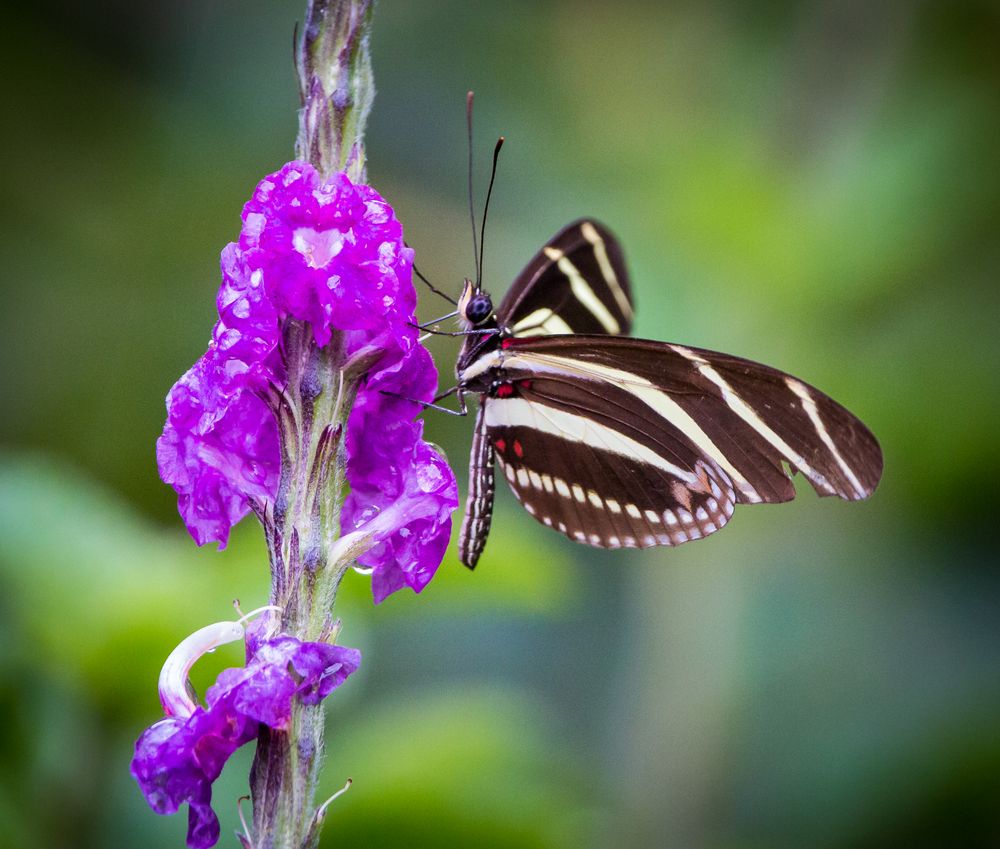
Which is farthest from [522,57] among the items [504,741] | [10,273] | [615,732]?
[504,741]

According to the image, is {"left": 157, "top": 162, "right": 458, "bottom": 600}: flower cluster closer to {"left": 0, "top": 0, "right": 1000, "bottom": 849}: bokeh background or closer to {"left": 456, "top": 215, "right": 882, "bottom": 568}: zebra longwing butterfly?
{"left": 456, "top": 215, "right": 882, "bottom": 568}: zebra longwing butterfly

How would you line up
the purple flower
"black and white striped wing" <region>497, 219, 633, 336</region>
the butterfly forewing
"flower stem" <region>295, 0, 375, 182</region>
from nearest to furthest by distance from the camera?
the purple flower < "flower stem" <region>295, 0, 375, 182</region> < the butterfly forewing < "black and white striped wing" <region>497, 219, 633, 336</region>

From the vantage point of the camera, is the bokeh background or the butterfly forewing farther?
the bokeh background

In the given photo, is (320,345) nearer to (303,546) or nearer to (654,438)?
(303,546)

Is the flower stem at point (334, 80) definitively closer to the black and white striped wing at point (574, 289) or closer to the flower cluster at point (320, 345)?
the flower cluster at point (320, 345)

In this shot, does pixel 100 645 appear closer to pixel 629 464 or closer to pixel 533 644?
pixel 629 464

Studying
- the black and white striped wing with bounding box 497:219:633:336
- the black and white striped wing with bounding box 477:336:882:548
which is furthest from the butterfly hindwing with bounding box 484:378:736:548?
the black and white striped wing with bounding box 497:219:633:336

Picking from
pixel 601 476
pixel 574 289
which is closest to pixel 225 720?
pixel 601 476

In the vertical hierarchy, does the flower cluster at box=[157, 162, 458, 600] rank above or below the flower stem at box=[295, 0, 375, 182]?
below
